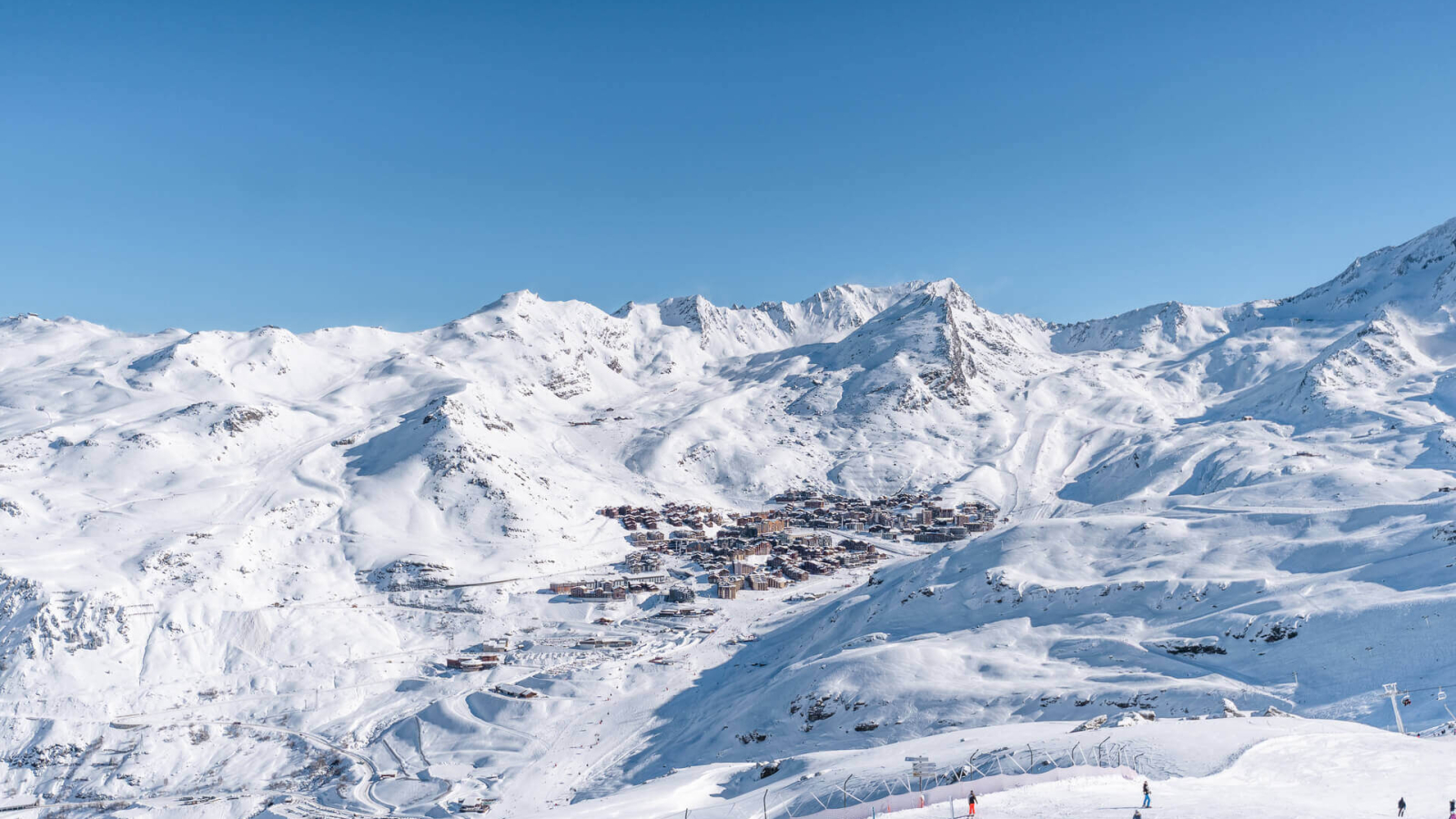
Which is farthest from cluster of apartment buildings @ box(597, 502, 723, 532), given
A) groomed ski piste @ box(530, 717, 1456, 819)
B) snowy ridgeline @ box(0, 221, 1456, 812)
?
groomed ski piste @ box(530, 717, 1456, 819)

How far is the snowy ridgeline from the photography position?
51719 mm

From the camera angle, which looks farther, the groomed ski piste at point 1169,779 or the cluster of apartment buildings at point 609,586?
the cluster of apartment buildings at point 609,586

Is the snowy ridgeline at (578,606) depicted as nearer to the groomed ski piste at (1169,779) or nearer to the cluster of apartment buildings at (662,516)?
the cluster of apartment buildings at (662,516)

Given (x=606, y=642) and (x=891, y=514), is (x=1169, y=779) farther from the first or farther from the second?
(x=891, y=514)

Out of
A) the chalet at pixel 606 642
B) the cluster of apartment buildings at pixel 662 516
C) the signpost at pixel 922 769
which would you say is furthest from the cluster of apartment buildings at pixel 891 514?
the signpost at pixel 922 769

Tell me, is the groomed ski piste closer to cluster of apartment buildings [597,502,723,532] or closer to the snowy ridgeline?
the snowy ridgeline

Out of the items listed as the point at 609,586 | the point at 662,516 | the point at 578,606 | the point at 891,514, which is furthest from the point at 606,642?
the point at 891,514

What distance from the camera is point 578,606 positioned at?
91.9 metres

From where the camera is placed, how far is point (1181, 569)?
207 ft

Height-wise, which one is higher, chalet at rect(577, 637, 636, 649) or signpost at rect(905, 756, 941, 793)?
chalet at rect(577, 637, 636, 649)

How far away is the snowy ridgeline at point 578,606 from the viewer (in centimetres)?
5172

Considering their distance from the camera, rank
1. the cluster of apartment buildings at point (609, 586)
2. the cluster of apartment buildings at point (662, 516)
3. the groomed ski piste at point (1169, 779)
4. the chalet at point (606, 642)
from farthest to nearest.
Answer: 1. the cluster of apartment buildings at point (662, 516)
2. the cluster of apartment buildings at point (609, 586)
3. the chalet at point (606, 642)
4. the groomed ski piste at point (1169, 779)

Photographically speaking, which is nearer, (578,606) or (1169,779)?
(1169,779)

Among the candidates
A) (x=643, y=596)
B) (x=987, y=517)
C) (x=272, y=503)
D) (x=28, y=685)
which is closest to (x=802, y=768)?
(x=643, y=596)
